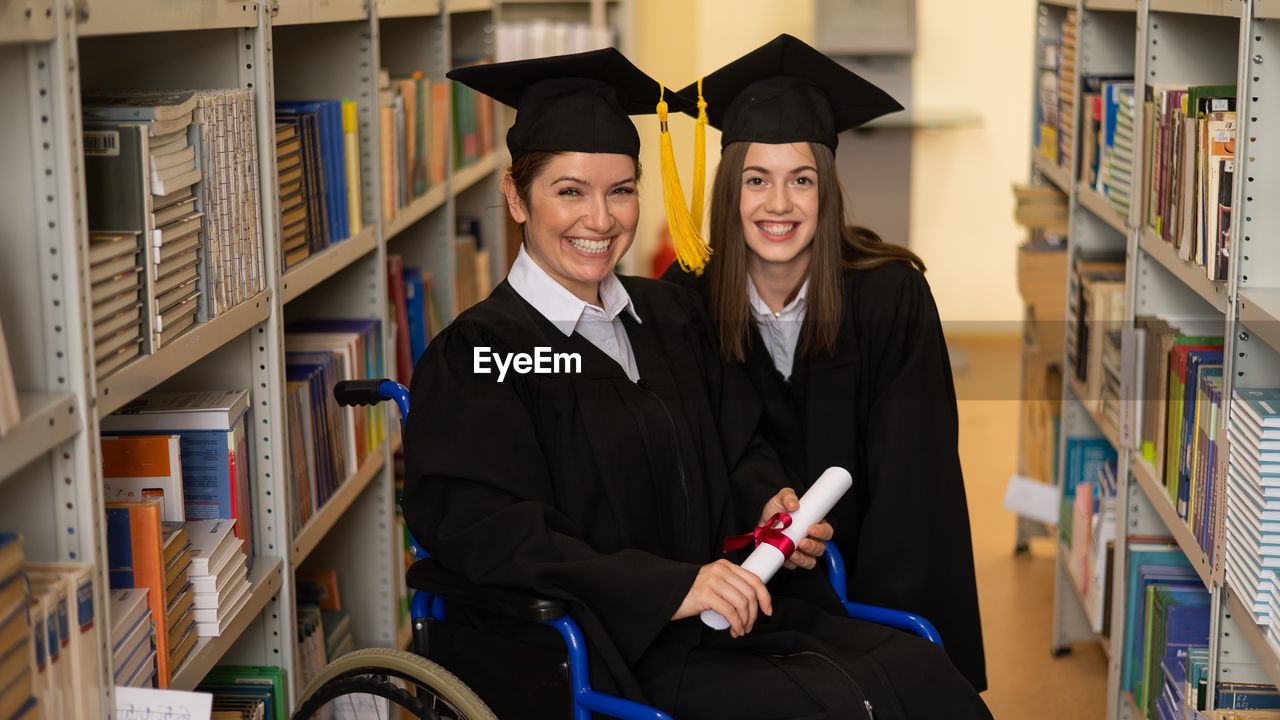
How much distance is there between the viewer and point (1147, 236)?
265 cm

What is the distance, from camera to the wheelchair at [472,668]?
1750mm

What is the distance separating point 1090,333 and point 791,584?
1.60m

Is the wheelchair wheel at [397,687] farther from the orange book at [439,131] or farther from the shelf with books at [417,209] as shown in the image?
the orange book at [439,131]

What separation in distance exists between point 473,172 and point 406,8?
3.66ft

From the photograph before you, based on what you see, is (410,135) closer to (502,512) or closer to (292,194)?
(292,194)

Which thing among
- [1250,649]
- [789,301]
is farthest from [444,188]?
[1250,649]

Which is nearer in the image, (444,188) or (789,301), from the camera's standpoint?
(789,301)

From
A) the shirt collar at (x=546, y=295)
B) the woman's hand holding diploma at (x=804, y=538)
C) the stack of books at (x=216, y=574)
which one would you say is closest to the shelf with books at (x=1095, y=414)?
the woman's hand holding diploma at (x=804, y=538)

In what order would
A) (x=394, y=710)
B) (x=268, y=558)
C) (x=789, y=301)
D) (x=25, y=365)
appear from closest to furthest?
(x=25, y=365) < (x=394, y=710) < (x=268, y=558) < (x=789, y=301)

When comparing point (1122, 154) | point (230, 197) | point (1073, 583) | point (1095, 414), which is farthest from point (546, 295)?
point (1073, 583)

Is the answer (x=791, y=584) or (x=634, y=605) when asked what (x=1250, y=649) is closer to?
(x=791, y=584)

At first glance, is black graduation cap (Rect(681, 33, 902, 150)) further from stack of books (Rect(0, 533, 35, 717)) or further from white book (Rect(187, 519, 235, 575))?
stack of books (Rect(0, 533, 35, 717))

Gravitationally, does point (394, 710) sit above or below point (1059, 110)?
below

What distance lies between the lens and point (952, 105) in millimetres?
7254
